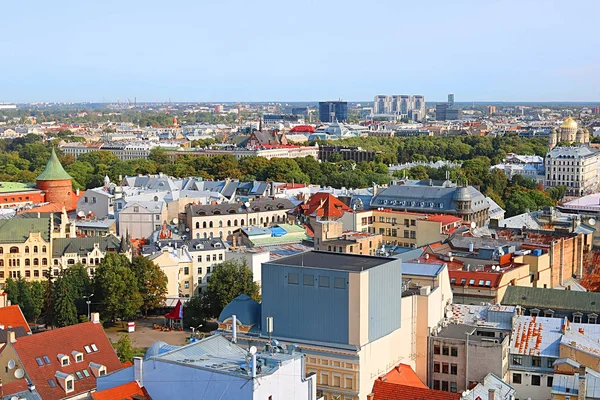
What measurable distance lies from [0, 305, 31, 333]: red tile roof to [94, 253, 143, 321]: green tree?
1123 centimetres

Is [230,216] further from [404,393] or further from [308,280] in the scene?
[404,393]

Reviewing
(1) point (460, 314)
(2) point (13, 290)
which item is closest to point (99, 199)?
(2) point (13, 290)

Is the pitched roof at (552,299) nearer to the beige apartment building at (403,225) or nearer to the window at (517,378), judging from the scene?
the window at (517,378)

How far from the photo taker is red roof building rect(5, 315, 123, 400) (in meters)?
39.5

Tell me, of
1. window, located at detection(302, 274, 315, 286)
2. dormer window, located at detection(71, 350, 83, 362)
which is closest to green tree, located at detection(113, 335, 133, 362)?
dormer window, located at detection(71, 350, 83, 362)

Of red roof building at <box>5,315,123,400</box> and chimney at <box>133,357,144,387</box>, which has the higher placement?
chimney at <box>133,357,144,387</box>

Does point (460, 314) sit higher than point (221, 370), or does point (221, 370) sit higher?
point (221, 370)

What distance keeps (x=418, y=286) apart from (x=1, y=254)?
39.9 metres

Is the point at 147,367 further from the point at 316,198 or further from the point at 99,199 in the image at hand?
the point at 99,199

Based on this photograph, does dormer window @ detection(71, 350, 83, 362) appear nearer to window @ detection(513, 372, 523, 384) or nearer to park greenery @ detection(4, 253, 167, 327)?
park greenery @ detection(4, 253, 167, 327)

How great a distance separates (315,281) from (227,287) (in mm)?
22619

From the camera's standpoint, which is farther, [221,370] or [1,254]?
[1,254]

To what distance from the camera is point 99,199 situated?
3794 inches

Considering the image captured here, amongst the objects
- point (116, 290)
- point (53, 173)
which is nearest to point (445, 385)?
point (116, 290)
